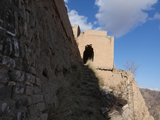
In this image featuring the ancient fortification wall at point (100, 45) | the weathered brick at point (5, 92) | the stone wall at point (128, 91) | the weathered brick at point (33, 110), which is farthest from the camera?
the ancient fortification wall at point (100, 45)

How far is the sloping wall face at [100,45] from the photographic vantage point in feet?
36.7

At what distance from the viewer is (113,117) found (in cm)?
458

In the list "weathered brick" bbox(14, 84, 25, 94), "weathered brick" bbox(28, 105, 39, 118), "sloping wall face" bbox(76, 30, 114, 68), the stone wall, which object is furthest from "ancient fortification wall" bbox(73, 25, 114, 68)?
"weathered brick" bbox(14, 84, 25, 94)

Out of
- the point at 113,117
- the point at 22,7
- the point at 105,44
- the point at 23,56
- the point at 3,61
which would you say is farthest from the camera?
the point at 105,44

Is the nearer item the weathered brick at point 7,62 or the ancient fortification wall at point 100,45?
the weathered brick at point 7,62

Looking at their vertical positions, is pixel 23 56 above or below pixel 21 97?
above

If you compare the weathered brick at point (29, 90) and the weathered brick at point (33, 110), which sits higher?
the weathered brick at point (29, 90)

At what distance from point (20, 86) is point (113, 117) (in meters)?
3.72

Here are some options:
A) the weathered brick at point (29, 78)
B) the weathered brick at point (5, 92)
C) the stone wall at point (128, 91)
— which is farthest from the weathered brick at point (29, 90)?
the stone wall at point (128, 91)

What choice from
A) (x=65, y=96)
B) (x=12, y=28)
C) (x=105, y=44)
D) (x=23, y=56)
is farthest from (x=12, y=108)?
(x=105, y=44)

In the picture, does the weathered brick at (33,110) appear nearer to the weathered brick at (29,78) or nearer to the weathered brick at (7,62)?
the weathered brick at (29,78)

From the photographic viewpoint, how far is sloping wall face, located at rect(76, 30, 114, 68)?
1119 cm

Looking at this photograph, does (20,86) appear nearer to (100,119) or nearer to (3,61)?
(3,61)

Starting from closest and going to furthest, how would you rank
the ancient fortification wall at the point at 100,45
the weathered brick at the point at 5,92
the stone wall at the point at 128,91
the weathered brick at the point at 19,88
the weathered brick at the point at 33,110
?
the weathered brick at the point at 5,92, the weathered brick at the point at 19,88, the weathered brick at the point at 33,110, the stone wall at the point at 128,91, the ancient fortification wall at the point at 100,45
